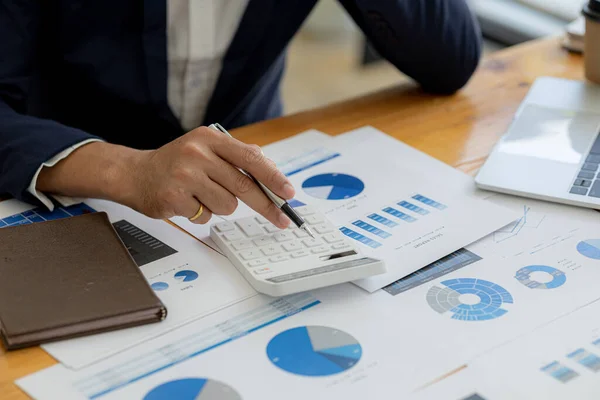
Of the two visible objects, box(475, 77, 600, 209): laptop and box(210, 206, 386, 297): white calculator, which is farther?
box(475, 77, 600, 209): laptop

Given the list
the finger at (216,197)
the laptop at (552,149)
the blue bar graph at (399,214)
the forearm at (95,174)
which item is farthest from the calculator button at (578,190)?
the forearm at (95,174)

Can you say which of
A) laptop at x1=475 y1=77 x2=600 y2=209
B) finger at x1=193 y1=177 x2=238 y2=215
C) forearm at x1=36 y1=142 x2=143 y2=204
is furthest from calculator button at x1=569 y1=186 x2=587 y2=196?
forearm at x1=36 y1=142 x2=143 y2=204

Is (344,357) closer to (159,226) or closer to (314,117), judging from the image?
(159,226)

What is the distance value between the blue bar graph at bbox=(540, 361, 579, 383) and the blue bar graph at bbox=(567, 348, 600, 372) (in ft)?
0.05

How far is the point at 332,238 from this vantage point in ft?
2.81

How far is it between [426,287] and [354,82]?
2.29m

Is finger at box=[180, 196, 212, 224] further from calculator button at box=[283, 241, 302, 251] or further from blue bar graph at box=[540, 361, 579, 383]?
blue bar graph at box=[540, 361, 579, 383]

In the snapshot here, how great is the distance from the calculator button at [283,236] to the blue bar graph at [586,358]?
300 millimetres

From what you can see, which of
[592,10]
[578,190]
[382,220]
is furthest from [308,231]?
[592,10]

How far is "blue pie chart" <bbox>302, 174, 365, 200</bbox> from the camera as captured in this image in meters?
1.00

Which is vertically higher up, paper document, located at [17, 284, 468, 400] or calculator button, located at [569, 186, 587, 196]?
calculator button, located at [569, 186, 587, 196]

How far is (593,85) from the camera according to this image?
4.29 ft

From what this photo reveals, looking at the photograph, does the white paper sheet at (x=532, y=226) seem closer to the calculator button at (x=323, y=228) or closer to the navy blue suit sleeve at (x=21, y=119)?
the calculator button at (x=323, y=228)

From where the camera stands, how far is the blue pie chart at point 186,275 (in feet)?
2.73
